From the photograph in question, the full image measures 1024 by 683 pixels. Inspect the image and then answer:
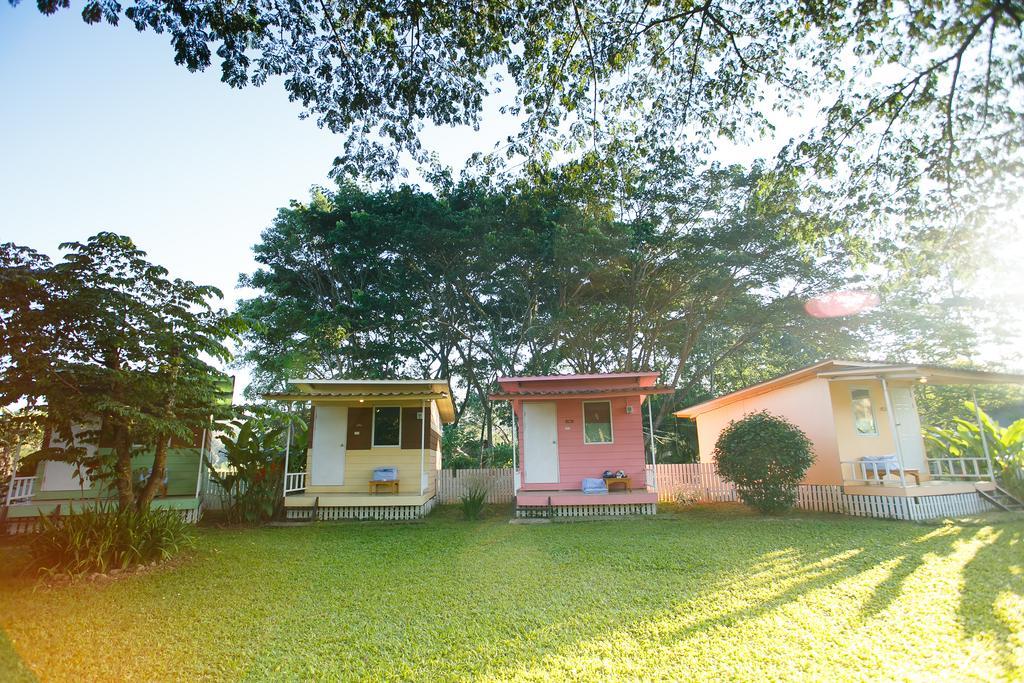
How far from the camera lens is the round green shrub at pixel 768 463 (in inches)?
418

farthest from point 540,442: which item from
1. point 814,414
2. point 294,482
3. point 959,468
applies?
point 959,468

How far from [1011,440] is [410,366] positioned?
19656 mm

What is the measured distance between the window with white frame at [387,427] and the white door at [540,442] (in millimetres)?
A: 3076

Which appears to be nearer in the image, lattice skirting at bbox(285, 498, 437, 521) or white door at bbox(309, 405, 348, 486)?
lattice skirting at bbox(285, 498, 437, 521)

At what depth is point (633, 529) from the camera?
9672 mm

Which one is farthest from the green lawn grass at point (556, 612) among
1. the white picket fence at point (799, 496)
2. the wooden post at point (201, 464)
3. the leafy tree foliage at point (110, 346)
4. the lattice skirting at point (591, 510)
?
the wooden post at point (201, 464)

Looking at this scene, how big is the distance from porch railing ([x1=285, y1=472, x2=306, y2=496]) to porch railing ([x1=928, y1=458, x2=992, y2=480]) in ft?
49.4

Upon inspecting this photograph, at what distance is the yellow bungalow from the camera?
11.6 meters

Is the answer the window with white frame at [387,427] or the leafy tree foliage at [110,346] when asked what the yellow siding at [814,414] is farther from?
the leafy tree foliage at [110,346]

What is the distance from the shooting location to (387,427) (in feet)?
40.8

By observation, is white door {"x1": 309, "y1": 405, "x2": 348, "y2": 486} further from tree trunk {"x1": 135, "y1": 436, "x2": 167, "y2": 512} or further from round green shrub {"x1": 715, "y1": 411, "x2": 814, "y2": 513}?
round green shrub {"x1": 715, "y1": 411, "x2": 814, "y2": 513}

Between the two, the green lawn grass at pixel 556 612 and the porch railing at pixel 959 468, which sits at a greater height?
the porch railing at pixel 959 468

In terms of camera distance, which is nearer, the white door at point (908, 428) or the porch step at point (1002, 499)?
the porch step at point (1002, 499)

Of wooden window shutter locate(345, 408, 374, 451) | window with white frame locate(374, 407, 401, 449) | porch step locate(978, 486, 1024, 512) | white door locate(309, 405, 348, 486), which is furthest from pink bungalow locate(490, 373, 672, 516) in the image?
porch step locate(978, 486, 1024, 512)
